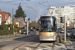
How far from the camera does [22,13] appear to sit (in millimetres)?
106125

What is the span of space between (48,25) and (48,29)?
0.47m

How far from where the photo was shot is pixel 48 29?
59.1ft

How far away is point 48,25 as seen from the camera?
18031 millimetres


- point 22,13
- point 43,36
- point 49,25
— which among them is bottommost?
point 43,36

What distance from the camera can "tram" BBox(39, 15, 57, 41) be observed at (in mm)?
17859

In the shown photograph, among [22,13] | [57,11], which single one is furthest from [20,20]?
[57,11]

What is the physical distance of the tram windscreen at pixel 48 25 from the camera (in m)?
18.0

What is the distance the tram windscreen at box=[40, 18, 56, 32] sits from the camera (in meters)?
18.0

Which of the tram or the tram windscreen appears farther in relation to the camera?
the tram windscreen

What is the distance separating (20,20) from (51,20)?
71.8 metres

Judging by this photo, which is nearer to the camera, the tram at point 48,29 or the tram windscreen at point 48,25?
the tram at point 48,29

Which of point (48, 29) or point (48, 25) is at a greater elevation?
point (48, 25)

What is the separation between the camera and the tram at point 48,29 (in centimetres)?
1786

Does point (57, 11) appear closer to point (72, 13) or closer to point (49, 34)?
point (72, 13)
